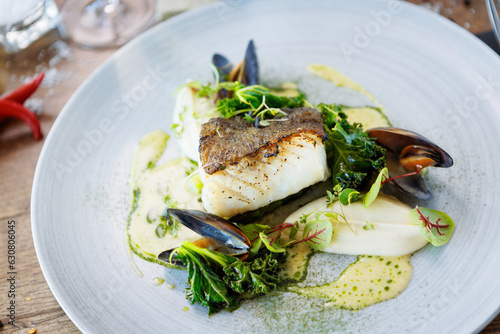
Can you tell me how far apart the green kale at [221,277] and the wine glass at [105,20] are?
2676 millimetres

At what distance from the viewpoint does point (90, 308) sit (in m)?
2.68

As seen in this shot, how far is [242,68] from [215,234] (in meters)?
1.51

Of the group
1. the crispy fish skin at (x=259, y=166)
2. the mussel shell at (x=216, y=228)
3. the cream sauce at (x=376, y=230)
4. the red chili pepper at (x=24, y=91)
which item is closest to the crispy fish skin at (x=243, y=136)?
the crispy fish skin at (x=259, y=166)

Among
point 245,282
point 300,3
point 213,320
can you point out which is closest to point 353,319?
point 245,282

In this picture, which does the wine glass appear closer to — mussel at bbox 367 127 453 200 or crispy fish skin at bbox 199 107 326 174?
crispy fish skin at bbox 199 107 326 174

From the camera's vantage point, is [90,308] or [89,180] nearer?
[90,308]

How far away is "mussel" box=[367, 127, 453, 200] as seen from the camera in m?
2.80

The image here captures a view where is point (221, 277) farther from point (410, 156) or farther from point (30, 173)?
point (30, 173)

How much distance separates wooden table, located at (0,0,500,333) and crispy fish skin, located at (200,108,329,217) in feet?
4.06

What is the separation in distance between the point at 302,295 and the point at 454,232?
0.98 metres

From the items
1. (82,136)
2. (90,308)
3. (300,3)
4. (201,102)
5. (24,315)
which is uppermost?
(300,3)

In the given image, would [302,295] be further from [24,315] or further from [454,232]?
[24,315]

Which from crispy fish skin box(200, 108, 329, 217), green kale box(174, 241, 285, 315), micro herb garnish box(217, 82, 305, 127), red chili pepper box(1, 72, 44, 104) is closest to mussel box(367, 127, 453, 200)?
crispy fish skin box(200, 108, 329, 217)

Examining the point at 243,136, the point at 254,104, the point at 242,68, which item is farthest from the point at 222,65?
the point at 243,136
